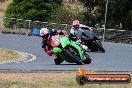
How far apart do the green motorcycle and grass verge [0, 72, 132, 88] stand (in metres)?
2.74

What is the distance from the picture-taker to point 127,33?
37062 mm

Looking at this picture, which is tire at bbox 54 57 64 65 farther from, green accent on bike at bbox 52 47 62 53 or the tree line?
the tree line

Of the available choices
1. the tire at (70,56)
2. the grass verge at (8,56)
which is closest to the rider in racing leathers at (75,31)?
the tire at (70,56)

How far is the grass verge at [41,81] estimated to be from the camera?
1214cm

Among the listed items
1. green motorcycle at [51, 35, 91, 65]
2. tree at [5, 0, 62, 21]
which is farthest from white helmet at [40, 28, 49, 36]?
tree at [5, 0, 62, 21]

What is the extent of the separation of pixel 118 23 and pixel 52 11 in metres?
7.10

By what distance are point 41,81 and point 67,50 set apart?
210 inches

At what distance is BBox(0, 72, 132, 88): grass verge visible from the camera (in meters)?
12.1

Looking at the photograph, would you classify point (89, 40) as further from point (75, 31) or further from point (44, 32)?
point (44, 32)

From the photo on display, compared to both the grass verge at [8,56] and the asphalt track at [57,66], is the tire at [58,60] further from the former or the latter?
the grass verge at [8,56]

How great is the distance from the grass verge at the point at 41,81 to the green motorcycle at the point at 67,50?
8.98 ft

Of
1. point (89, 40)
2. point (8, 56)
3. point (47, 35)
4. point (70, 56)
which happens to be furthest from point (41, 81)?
point (89, 40)

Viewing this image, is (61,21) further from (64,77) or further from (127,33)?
(64,77)

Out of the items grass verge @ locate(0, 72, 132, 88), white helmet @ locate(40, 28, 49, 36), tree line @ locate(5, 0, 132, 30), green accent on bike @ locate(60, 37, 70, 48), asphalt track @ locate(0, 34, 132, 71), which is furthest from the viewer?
tree line @ locate(5, 0, 132, 30)
